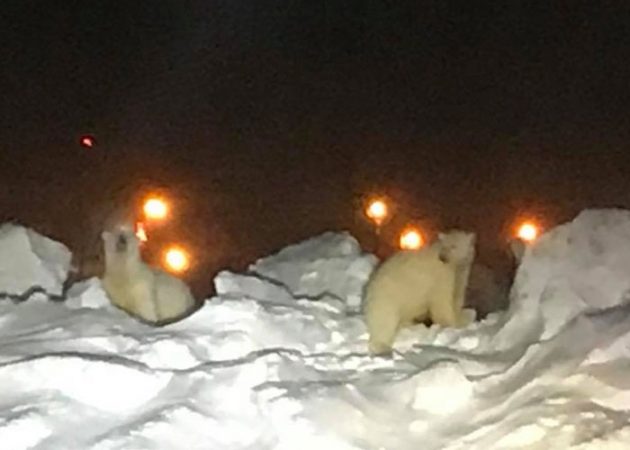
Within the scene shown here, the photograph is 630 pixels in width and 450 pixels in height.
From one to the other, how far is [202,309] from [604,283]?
1.21m

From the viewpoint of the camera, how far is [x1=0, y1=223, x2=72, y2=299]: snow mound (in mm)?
4660

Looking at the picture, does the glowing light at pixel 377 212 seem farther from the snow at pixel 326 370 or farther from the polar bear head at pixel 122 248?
the polar bear head at pixel 122 248

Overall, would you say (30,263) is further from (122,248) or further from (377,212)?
(377,212)

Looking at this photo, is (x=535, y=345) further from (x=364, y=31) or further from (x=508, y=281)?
(x=364, y=31)

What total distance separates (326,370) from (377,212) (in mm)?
2250

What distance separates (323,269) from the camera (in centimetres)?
477

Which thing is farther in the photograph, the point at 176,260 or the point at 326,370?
the point at 176,260

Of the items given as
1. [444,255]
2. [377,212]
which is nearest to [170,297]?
[444,255]

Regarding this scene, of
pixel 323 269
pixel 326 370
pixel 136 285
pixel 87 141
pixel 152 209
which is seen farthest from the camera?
pixel 87 141

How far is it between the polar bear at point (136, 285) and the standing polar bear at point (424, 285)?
647mm

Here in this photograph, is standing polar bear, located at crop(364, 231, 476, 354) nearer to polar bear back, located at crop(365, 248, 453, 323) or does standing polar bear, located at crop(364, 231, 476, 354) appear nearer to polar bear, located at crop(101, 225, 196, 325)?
polar bear back, located at crop(365, 248, 453, 323)

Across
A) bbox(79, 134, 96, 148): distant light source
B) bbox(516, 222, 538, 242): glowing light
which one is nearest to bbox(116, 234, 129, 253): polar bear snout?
bbox(516, 222, 538, 242): glowing light

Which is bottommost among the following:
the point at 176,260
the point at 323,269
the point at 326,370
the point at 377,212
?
the point at 326,370

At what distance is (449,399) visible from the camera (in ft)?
11.6
